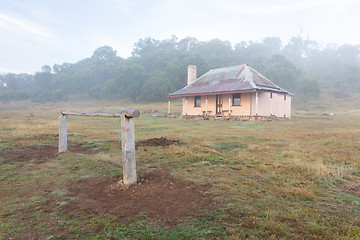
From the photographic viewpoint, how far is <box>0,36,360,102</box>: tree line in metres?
52.2

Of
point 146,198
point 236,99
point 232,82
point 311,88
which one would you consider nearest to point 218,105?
point 236,99

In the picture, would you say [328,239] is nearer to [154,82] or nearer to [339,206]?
[339,206]

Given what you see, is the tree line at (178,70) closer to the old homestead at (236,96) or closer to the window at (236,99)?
the old homestead at (236,96)

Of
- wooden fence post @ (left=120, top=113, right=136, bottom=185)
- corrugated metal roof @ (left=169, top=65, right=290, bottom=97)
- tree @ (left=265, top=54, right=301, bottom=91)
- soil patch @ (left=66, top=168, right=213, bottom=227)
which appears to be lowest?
soil patch @ (left=66, top=168, right=213, bottom=227)

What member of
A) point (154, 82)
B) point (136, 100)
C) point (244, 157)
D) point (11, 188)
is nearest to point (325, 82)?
point (154, 82)

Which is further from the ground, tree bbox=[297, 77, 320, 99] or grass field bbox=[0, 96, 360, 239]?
tree bbox=[297, 77, 320, 99]

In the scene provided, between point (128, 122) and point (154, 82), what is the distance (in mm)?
49192

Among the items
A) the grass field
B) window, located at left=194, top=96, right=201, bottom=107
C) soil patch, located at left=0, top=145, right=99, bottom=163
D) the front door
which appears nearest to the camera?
the grass field

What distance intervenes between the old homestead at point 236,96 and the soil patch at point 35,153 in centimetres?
1617

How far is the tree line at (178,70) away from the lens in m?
52.2

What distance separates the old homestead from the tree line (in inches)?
909

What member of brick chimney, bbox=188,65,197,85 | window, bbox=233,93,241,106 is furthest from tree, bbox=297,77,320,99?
window, bbox=233,93,241,106

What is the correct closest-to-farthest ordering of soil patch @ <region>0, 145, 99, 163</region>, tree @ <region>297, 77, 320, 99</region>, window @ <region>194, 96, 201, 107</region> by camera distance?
soil patch @ <region>0, 145, 99, 163</region> < window @ <region>194, 96, 201, 107</region> < tree @ <region>297, 77, 320, 99</region>

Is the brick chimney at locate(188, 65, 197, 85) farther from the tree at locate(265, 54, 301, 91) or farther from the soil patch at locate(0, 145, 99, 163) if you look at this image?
the tree at locate(265, 54, 301, 91)
